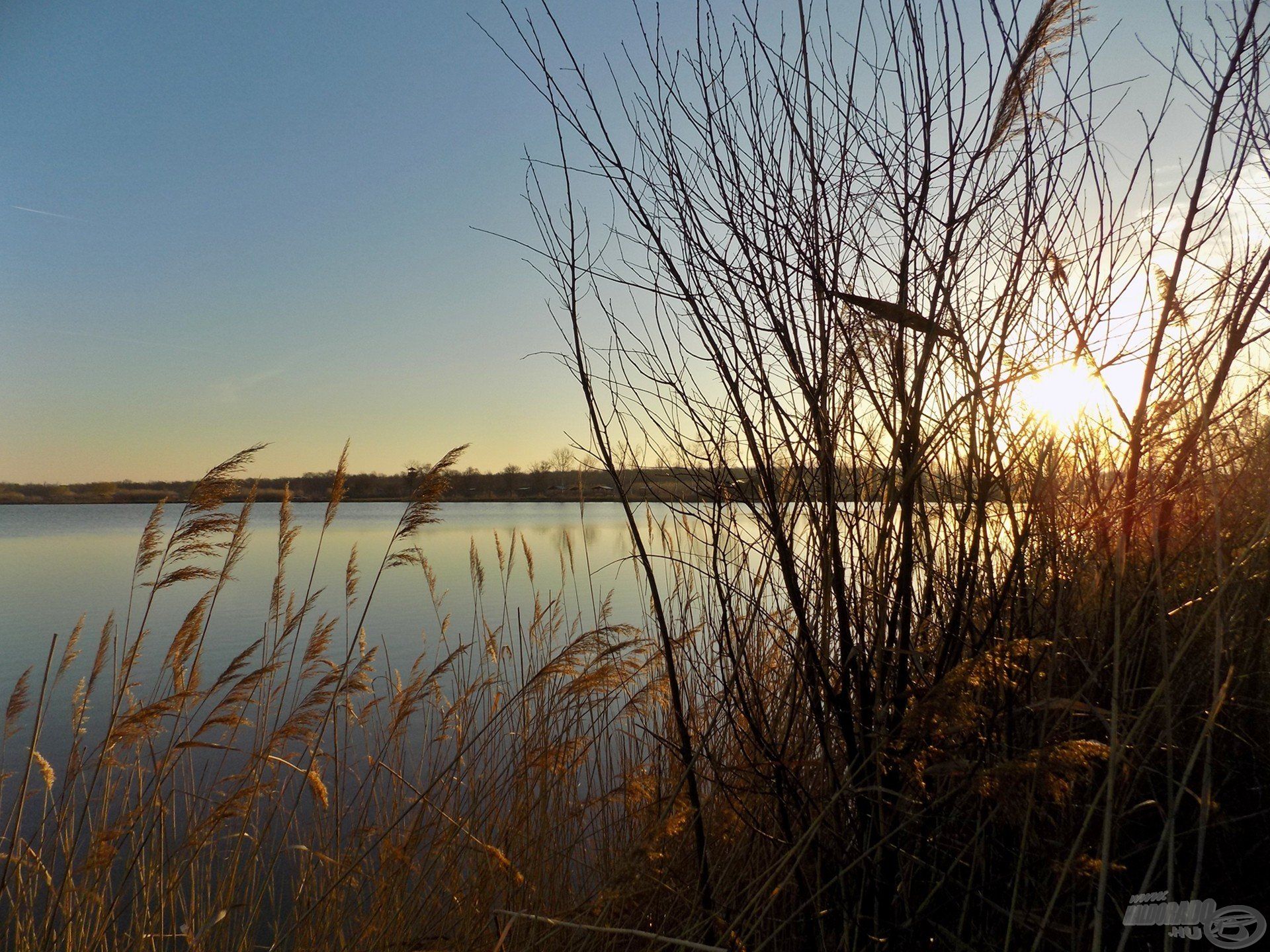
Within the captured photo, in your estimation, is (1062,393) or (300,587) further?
(300,587)

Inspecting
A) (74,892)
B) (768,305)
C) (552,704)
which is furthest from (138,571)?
(768,305)

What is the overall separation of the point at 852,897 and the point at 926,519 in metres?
0.83

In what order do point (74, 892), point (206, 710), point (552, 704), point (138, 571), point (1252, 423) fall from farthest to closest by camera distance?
point (206, 710), point (1252, 423), point (552, 704), point (138, 571), point (74, 892)

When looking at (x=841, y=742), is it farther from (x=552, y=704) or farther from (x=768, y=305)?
→ (x=552, y=704)

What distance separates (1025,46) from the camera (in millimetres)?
1583

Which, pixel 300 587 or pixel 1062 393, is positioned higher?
pixel 1062 393

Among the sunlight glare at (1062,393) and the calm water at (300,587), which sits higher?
the sunlight glare at (1062,393)

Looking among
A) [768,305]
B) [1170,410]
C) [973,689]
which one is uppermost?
[768,305]

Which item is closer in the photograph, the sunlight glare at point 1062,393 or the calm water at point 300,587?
the sunlight glare at point 1062,393

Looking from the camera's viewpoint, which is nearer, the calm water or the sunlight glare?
the sunlight glare

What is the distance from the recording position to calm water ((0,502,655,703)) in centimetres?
617

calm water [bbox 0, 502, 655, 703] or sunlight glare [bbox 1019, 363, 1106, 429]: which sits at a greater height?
sunlight glare [bbox 1019, 363, 1106, 429]

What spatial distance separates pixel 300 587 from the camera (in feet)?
25.1

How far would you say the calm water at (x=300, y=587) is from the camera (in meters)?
6.17
